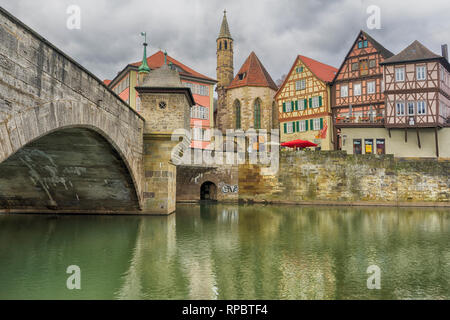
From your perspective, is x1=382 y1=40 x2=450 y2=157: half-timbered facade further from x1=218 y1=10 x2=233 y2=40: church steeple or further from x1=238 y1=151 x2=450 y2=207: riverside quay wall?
x1=218 y1=10 x2=233 y2=40: church steeple

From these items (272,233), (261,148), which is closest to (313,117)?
(261,148)

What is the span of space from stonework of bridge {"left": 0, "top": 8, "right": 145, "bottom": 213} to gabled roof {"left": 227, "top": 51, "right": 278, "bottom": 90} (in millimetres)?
25992

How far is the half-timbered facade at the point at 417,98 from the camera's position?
28.6m

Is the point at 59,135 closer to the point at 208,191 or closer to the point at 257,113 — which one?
the point at 208,191

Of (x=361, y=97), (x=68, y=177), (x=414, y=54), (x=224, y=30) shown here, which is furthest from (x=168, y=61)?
(x=68, y=177)

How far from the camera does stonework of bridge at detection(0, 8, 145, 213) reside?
6.35m

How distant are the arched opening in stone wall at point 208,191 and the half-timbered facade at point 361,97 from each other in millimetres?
11749

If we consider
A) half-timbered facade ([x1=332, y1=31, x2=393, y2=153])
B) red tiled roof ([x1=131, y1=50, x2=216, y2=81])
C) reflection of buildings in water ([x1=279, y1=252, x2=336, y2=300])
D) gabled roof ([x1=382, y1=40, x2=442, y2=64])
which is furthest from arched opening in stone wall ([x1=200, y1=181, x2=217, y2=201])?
reflection of buildings in water ([x1=279, y1=252, x2=336, y2=300])

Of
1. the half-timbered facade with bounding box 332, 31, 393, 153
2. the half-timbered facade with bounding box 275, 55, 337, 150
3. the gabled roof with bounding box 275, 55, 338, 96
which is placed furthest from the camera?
the gabled roof with bounding box 275, 55, 338, 96

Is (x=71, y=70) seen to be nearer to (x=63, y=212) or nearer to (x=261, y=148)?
(x=63, y=212)

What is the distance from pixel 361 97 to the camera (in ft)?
108
